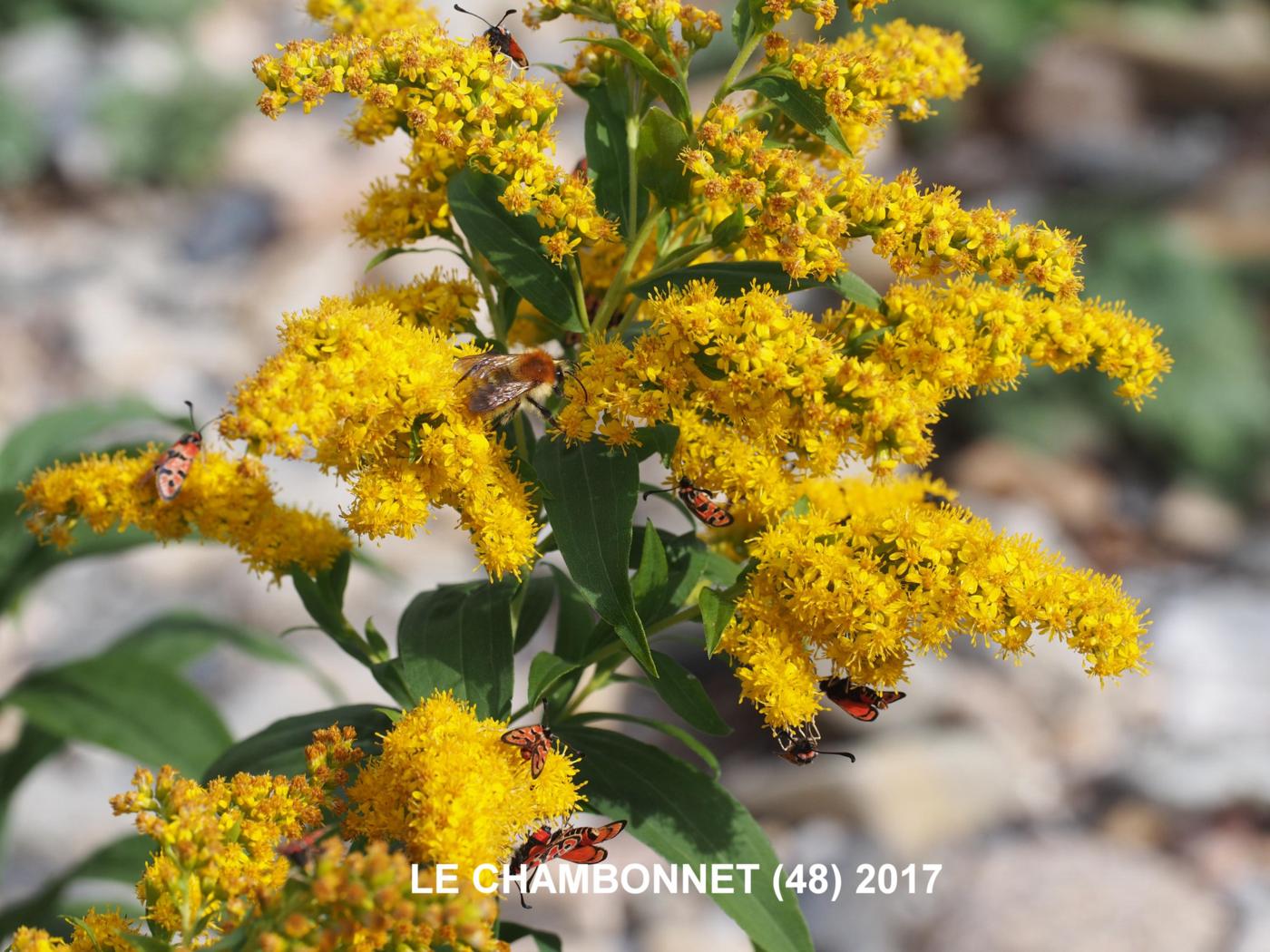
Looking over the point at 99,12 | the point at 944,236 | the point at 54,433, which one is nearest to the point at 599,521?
the point at 944,236

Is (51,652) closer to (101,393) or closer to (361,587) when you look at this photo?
(361,587)

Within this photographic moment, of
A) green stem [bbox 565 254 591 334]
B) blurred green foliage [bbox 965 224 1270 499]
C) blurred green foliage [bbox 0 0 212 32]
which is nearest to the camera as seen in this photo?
green stem [bbox 565 254 591 334]

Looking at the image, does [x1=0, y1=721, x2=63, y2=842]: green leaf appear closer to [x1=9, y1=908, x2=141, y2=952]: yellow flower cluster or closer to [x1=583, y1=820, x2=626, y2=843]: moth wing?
[x1=9, y1=908, x2=141, y2=952]: yellow flower cluster

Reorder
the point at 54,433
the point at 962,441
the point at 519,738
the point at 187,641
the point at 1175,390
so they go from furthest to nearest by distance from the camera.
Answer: the point at 962,441 < the point at 1175,390 < the point at 187,641 < the point at 54,433 < the point at 519,738

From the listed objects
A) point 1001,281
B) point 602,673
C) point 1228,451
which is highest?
point 1228,451

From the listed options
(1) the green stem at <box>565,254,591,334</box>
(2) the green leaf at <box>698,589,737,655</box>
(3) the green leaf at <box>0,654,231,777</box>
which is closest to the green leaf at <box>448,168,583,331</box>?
(1) the green stem at <box>565,254,591,334</box>

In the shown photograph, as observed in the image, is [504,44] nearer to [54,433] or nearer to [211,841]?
[211,841]

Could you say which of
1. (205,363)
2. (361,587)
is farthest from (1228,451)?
(205,363)
